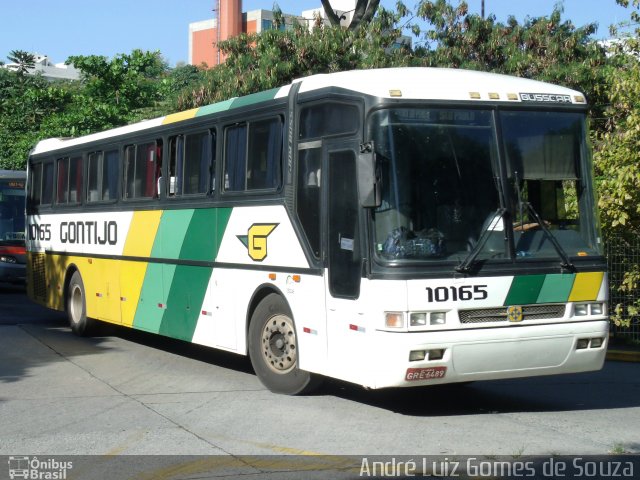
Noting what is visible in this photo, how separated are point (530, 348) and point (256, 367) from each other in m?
3.30

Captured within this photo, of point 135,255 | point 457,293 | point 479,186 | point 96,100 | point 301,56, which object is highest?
point 96,100

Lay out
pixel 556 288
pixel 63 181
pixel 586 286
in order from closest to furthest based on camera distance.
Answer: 1. pixel 556 288
2. pixel 586 286
3. pixel 63 181

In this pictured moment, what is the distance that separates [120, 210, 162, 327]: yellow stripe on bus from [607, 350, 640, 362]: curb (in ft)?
24.0

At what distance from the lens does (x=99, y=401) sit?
10305 mm

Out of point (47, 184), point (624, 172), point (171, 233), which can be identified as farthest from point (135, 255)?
point (624, 172)

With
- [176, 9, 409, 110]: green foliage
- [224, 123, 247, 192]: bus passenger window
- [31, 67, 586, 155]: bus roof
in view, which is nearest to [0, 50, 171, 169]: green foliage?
[176, 9, 409, 110]: green foliage

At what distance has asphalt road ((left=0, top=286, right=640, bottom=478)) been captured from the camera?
8.16m

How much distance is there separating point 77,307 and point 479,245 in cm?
992

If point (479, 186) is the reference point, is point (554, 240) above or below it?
below

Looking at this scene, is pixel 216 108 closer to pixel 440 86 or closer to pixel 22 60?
pixel 440 86

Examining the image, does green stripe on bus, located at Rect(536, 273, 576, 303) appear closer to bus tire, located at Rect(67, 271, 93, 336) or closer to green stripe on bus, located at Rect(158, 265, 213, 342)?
green stripe on bus, located at Rect(158, 265, 213, 342)

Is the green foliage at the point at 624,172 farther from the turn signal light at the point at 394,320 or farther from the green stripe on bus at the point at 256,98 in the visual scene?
the turn signal light at the point at 394,320

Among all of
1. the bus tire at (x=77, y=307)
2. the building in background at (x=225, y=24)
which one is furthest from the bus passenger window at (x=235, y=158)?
the building in background at (x=225, y=24)

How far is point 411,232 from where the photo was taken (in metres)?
8.88
